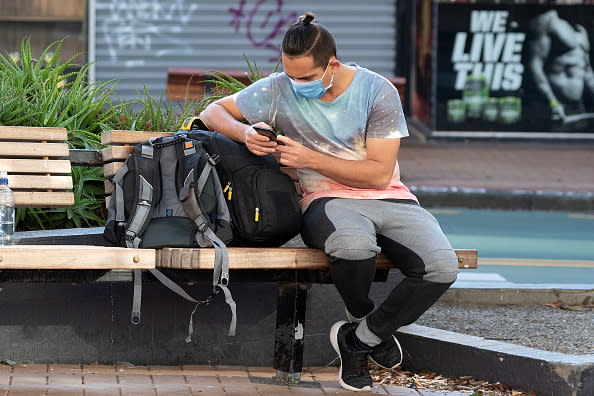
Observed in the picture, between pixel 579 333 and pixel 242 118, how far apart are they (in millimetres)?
2054

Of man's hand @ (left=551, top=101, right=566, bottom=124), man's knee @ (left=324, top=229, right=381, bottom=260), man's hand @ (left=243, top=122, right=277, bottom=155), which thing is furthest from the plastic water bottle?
man's hand @ (left=551, top=101, right=566, bottom=124)

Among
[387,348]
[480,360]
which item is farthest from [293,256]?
[480,360]

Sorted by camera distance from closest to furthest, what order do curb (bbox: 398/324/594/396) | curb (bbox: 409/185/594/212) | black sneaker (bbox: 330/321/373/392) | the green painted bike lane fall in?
curb (bbox: 398/324/594/396) → black sneaker (bbox: 330/321/373/392) → the green painted bike lane → curb (bbox: 409/185/594/212)

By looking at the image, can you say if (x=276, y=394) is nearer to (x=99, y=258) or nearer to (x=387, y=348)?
(x=387, y=348)

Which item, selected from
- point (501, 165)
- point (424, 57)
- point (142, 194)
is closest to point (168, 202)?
point (142, 194)

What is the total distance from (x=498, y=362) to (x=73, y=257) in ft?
5.98

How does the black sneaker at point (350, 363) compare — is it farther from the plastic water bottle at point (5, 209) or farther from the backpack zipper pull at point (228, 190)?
the plastic water bottle at point (5, 209)

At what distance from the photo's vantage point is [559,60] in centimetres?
1636

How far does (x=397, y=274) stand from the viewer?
5.09 meters

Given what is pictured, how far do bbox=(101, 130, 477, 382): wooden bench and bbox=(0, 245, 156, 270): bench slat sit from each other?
0.40 feet

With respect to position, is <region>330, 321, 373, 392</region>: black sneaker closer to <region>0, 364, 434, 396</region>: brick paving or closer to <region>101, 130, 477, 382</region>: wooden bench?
<region>0, 364, 434, 396</region>: brick paving

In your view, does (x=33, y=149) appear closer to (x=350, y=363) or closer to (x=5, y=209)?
(x=5, y=209)

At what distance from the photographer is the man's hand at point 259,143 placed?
4238 mm

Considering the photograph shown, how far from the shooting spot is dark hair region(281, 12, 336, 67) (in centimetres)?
430
